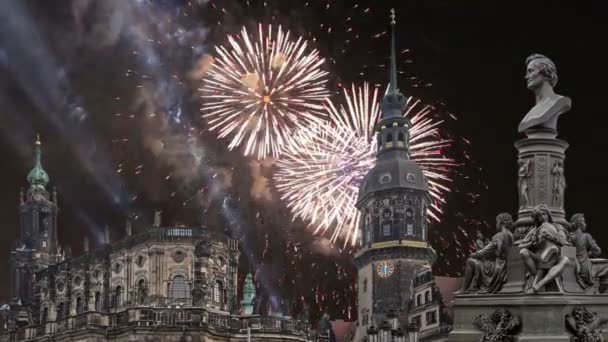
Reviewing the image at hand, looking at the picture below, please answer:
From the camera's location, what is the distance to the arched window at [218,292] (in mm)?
90688

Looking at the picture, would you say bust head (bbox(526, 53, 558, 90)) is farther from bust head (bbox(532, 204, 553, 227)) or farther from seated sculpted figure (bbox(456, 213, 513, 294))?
seated sculpted figure (bbox(456, 213, 513, 294))

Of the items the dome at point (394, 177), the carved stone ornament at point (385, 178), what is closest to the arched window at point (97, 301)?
the dome at point (394, 177)

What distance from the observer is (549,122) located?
77.3ft

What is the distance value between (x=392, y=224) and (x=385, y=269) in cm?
435

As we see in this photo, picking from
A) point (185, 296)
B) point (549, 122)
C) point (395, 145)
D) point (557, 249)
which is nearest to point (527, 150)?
point (549, 122)

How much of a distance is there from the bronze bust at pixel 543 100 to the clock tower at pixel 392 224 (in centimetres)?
7102

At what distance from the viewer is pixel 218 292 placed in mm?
91250

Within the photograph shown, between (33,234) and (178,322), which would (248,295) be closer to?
(178,322)

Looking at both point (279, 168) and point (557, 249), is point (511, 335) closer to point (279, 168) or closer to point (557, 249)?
point (557, 249)

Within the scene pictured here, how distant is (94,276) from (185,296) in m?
11.1

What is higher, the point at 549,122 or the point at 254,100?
the point at 254,100

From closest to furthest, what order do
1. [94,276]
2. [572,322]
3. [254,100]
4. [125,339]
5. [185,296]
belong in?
[572,322]
[254,100]
[125,339]
[185,296]
[94,276]

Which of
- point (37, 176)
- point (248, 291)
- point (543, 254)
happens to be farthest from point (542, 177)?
point (37, 176)

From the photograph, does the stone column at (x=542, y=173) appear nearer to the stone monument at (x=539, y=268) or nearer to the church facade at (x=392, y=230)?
the stone monument at (x=539, y=268)
